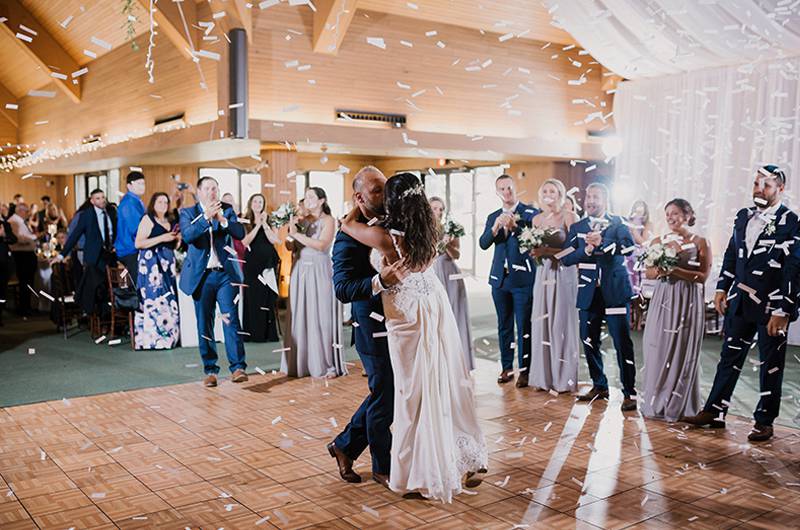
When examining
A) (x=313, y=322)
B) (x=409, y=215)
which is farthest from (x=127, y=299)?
(x=409, y=215)

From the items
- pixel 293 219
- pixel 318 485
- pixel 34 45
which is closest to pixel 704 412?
pixel 318 485

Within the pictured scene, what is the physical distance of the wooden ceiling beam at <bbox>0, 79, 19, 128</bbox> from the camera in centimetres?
2239

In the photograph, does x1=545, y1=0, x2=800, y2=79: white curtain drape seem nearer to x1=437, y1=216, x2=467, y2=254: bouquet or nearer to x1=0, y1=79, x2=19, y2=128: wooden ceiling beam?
x1=437, y1=216, x2=467, y2=254: bouquet

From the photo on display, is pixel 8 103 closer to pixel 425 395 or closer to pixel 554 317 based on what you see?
pixel 554 317

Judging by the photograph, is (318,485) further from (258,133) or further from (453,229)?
(258,133)

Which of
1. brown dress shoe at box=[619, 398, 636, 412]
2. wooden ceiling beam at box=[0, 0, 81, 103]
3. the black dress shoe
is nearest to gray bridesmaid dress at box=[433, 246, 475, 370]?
the black dress shoe

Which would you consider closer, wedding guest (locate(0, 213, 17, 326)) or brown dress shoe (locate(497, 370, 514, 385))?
brown dress shoe (locate(497, 370, 514, 385))

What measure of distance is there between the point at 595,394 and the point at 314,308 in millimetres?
2727

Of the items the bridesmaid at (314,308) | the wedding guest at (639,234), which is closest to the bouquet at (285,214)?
the bridesmaid at (314,308)

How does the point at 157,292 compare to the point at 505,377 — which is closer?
the point at 505,377

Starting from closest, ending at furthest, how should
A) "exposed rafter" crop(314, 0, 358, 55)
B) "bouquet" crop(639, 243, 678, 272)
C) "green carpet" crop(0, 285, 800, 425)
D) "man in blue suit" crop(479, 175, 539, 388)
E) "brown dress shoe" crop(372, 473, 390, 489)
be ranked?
1. "brown dress shoe" crop(372, 473, 390, 489)
2. "bouquet" crop(639, 243, 678, 272)
3. "green carpet" crop(0, 285, 800, 425)
4. "man in blue suit" crop(479, 175, 539, 388)
5. "exposed rafter" crop(314, 0, 358, 55)

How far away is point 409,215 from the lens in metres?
3.85

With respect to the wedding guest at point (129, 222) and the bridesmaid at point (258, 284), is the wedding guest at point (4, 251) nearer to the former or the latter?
the wedding guest at point (129, 222)

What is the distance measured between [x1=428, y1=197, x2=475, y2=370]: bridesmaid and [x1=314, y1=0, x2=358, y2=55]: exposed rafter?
17.0ft
